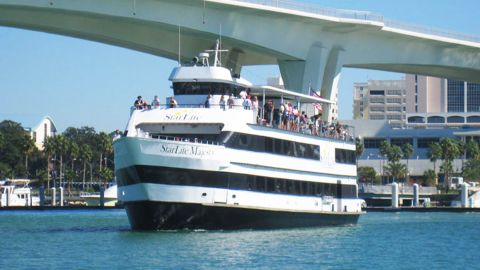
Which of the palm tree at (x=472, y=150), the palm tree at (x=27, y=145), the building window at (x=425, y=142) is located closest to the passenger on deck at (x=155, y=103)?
the palm tree at (x=27, y=145)

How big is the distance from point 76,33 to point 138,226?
19545 millimetres

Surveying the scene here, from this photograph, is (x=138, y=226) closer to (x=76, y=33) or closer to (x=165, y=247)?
(x=165, y=247)

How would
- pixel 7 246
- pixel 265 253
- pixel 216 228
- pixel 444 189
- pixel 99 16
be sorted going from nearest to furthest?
pixel 265 253
pixel 7 246
pixel 216 228
pixel 99 16
pixel 444 189

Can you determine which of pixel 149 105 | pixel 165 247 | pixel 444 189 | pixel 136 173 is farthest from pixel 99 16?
pixel 444 189

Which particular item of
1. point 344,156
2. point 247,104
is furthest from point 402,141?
point 247,104

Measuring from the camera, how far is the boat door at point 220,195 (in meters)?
45.2

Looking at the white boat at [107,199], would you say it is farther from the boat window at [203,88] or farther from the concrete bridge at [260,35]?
the boat window at [203,88]

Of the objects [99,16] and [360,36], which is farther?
[360,36]

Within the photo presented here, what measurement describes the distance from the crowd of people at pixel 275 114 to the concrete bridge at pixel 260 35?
27.7 feet

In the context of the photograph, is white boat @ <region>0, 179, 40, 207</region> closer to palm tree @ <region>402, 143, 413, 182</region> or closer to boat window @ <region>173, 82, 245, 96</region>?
palm tree @ <region>402, 143, 413, 182</region>

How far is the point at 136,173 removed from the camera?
4444cm

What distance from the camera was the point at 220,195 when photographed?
45.4 m

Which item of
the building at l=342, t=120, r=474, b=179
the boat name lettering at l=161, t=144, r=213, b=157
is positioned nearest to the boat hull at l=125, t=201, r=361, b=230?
the boat name lettering at l=161, t=144, r=213, b=157

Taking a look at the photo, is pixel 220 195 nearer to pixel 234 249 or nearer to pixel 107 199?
pixel 234 249
